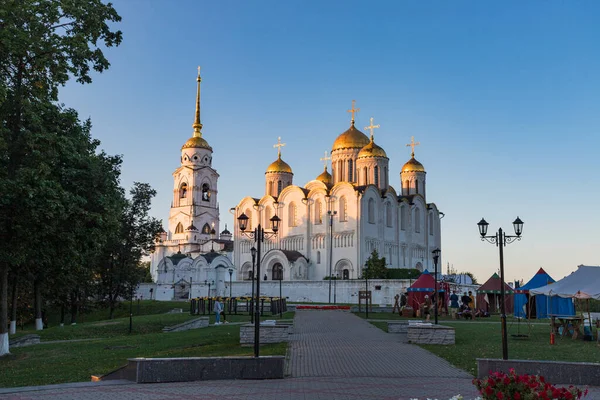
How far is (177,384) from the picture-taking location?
11289 millimetres

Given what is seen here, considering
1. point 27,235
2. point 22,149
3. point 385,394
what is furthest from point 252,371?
point 22,149

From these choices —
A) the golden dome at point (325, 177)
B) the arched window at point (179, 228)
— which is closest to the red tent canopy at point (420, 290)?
the golden dome at point (325, 177)

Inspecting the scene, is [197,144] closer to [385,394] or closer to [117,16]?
[117,16]

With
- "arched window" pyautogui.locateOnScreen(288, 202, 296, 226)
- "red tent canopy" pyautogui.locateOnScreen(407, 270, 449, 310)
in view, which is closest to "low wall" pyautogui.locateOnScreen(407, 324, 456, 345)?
"red tent canopy" pyautogui.locateOnScreen(407, 270, 449, 310)

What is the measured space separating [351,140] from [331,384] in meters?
59.9

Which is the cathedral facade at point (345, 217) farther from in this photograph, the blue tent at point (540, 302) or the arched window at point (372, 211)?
the blue tent at point (540, 302)

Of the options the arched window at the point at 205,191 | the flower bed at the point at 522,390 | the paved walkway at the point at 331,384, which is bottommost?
the paved walkway at the point at 331,384

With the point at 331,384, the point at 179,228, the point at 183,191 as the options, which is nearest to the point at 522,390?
the point at 331,384

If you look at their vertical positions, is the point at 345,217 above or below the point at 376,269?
above

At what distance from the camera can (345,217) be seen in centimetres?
6309

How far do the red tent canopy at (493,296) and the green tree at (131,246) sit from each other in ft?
69.1

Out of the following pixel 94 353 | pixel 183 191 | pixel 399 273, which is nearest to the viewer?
pixel 94 353

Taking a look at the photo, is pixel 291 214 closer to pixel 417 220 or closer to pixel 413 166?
pixel 417 220

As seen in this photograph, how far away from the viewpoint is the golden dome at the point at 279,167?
7481 centimetres
